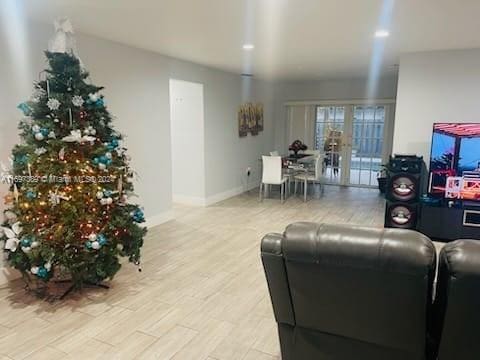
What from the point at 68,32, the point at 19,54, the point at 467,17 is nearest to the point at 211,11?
the point at 68,32

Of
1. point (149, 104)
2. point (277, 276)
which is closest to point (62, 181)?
point (277, 276)

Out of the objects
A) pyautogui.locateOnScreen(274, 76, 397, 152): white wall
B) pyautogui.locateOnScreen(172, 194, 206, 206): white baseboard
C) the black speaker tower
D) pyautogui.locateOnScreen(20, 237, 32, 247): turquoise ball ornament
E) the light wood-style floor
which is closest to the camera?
the light wood-style floor

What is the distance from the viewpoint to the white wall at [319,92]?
754 cm

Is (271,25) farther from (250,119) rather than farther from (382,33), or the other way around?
(250,119)

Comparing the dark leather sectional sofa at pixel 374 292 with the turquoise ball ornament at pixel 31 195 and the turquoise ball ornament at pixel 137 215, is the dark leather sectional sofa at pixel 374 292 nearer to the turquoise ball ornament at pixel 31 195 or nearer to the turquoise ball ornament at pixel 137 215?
the turquoise ball ornament at pixel 137 215

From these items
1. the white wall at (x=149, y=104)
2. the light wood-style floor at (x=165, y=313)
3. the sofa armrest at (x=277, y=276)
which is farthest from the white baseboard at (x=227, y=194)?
the sofa armrest at (x=277, y=276)

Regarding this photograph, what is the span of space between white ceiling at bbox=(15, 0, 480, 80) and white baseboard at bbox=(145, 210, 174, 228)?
7.62ft

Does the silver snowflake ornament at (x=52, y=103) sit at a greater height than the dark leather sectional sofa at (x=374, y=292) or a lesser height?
greater

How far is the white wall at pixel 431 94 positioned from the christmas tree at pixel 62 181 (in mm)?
3944

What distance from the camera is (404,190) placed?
4.43 m

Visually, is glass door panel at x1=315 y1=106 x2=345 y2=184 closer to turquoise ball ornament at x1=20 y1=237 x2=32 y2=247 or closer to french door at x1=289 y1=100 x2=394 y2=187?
french door at x1=289 y1=100 x2=394 y2=187

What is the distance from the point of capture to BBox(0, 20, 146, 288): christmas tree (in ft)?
8.79

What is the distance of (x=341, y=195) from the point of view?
23.7 ft

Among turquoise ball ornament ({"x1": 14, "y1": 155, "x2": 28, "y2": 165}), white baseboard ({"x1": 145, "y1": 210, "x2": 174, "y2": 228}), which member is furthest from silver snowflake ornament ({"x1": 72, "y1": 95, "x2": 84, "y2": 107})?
white baseboard ({"x1": 145, "y1": 210, "x2": 174, "y2": 228})
